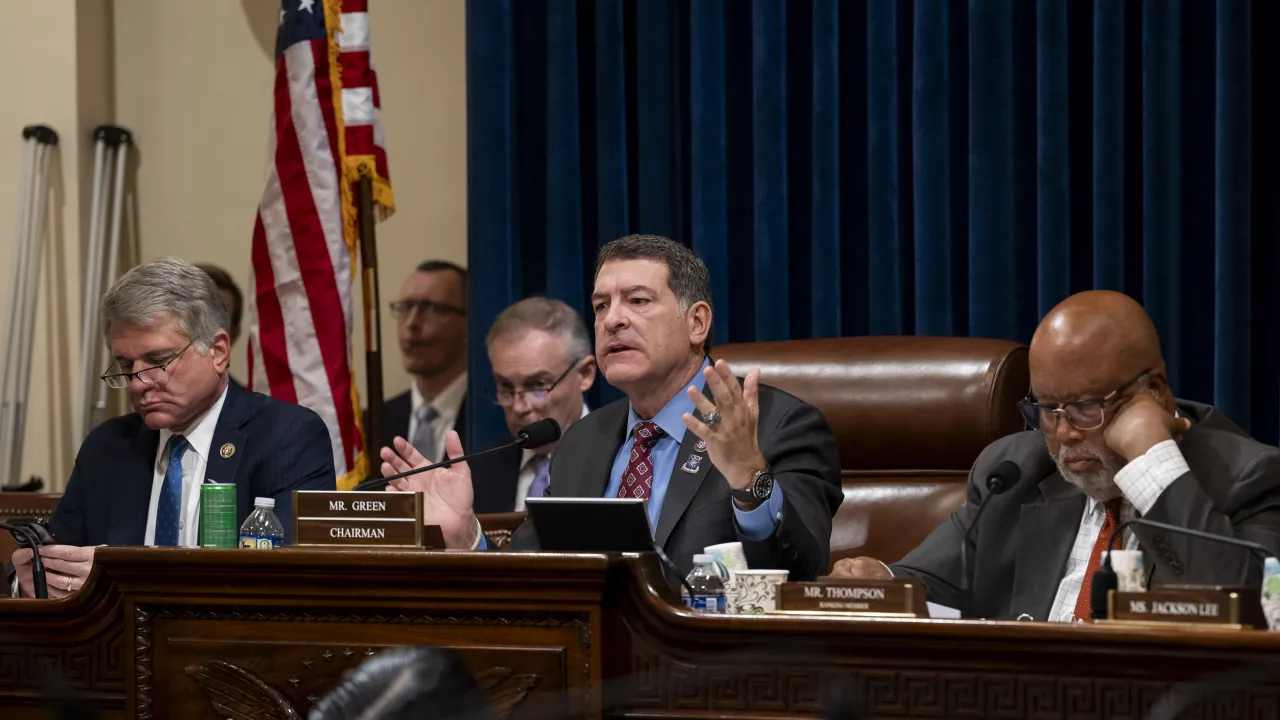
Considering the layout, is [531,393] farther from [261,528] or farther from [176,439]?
[261,528]

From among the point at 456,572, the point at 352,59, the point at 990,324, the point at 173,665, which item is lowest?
the point at 173,665

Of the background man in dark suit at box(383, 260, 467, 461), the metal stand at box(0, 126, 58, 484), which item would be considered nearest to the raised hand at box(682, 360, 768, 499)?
the background man in dark suit at box(383, 260, 467, 461)

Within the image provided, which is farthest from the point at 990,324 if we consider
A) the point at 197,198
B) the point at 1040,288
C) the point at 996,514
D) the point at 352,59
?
the point at 197,198

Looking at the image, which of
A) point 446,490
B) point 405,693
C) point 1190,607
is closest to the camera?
point 405,693

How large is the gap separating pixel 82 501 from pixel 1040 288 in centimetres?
235

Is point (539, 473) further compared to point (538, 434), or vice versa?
point (539, 473)

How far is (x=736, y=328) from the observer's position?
4203 mm

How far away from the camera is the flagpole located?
13.9ft

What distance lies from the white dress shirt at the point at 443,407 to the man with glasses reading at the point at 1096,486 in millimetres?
2154

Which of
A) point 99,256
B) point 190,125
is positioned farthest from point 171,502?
point 190,125

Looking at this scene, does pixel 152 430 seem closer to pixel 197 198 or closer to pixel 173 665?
pixel 173 665

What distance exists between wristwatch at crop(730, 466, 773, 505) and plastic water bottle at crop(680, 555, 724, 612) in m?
0.32

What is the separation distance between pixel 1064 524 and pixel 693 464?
0.66m

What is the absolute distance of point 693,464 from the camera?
2758 millimetres
